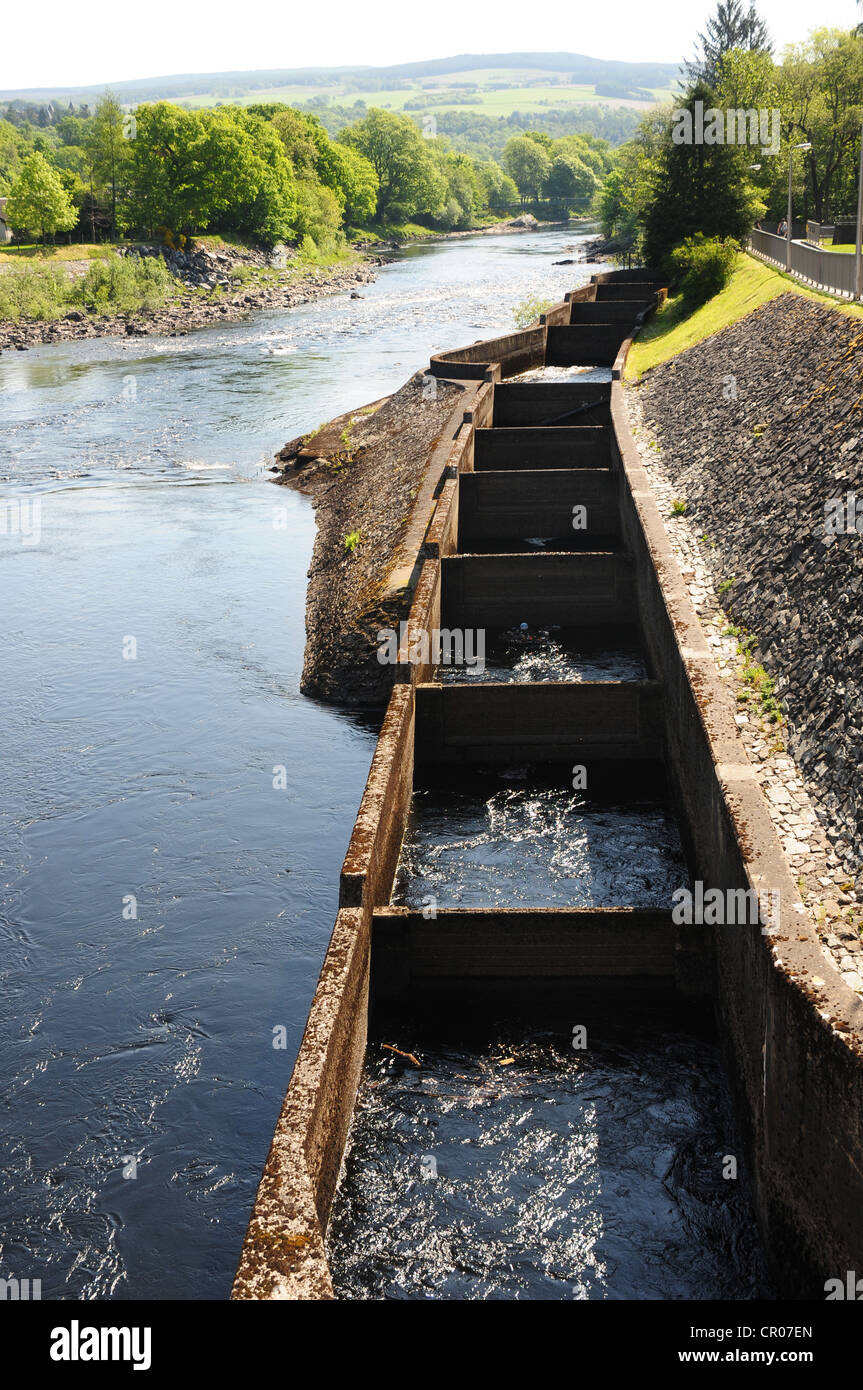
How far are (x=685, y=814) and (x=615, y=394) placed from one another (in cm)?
1842

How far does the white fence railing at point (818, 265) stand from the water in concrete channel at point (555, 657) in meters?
8.07

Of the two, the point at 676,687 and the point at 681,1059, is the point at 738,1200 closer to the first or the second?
the point at 681,1059

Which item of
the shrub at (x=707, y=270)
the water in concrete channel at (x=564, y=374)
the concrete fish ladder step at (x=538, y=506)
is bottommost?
the concrete fish ladder step at (x=538, y=506)

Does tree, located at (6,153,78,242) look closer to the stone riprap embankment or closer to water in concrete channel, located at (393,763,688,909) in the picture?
the stone riprap embankment

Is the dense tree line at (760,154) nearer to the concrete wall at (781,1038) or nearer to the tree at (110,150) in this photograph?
the concrete wall at (781,1038)

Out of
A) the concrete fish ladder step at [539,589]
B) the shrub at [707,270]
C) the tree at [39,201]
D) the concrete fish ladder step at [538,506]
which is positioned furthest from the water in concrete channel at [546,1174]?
the tree at [39,201]

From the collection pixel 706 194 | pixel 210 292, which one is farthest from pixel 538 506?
pixel 210 292

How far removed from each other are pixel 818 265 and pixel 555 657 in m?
12.4

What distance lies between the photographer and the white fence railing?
22.8m

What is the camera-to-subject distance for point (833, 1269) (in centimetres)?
734

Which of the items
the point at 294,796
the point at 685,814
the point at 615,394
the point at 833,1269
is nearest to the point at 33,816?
the point at 294,796

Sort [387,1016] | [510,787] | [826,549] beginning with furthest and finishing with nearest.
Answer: [510,787] → [826,549] → [387,1016]

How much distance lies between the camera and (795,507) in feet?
50.5

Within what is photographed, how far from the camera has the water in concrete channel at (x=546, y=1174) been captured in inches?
344
